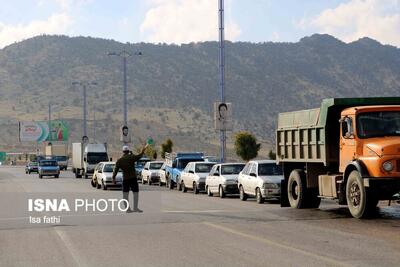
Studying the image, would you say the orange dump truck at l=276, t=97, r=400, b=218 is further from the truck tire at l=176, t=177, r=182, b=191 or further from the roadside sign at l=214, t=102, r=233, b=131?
the roadside sign at l=214, t=102, r=233, b=131

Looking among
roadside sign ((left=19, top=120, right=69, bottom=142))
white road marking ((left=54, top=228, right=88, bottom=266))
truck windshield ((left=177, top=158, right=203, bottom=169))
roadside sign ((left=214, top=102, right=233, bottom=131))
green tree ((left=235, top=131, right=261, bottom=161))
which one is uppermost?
roadside sign ((left=19, top=120, right=69, bottom=142))

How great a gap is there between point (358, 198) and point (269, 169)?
9.04 metres

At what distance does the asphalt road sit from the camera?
41.0ft

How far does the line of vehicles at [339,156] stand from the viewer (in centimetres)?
1891

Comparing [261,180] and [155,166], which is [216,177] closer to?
[261,180]

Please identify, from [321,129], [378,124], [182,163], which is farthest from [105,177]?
[378,124]

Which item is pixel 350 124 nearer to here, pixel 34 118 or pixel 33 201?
pixel 33 201

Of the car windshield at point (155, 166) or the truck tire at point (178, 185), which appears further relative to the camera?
the car windshield at point (155, 166)

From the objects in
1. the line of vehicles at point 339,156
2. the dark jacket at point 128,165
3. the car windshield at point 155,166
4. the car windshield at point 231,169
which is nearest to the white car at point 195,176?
the car windshield at point 231,169

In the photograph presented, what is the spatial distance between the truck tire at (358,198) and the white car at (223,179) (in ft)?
38.7

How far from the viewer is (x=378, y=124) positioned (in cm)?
1991

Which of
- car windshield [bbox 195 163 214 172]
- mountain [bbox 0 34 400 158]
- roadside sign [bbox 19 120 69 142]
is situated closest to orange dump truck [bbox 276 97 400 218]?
car windshield [bbox 195 163 214 172]

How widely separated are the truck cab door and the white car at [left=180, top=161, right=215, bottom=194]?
15.3 metres

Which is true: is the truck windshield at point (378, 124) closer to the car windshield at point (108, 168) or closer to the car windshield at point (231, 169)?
the car windshield at point (231, 169)
